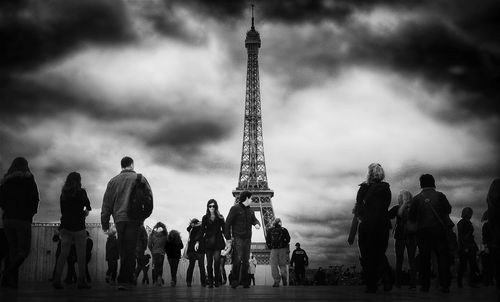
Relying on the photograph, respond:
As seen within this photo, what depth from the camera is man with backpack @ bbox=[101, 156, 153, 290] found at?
8.16 meters

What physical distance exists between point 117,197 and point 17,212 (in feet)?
3.86

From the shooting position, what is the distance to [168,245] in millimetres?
14352

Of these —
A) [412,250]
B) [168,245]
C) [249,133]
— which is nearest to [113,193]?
[412,250]

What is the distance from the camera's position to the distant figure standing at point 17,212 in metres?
7.99

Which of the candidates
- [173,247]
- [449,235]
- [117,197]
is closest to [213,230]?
[173,247]

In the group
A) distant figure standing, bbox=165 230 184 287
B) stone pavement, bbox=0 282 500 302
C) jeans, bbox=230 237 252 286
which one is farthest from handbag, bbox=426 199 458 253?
distant figure standing, bbox=165 230 184 287

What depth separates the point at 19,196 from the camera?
8.06 metres

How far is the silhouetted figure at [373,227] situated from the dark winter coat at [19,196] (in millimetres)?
4001

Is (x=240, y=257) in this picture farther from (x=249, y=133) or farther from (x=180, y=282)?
(x=249, y=133)

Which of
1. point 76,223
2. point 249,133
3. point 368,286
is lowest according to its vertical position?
point 368,286

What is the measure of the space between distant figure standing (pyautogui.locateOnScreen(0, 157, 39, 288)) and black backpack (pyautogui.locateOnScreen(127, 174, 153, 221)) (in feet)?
3.80

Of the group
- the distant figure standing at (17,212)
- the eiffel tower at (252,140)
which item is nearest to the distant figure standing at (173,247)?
the distant figure standing at (17,212)

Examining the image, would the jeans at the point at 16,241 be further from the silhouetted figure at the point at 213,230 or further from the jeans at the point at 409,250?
the jeans at the point at 409,250

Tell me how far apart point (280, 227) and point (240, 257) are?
2.60 m
